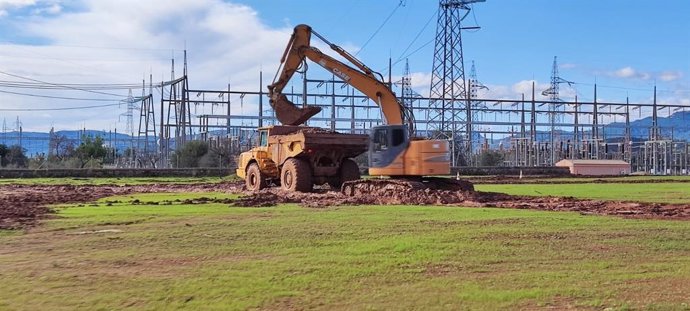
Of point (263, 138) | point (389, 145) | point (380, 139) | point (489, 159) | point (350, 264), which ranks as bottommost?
point (350, 264)

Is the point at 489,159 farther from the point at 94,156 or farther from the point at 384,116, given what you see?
the point at 384,116

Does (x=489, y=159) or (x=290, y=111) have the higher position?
(x=290, y=111)

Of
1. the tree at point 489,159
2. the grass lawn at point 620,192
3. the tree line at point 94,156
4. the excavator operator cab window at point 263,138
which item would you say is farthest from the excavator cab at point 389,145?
the tree at point 489,159

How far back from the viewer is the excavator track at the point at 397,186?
854 inches

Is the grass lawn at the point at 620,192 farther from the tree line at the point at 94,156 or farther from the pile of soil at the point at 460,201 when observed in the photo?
the tree line at the point at 94,156

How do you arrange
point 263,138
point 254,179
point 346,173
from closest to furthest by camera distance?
point 346,173 → point 254,179 → point 263,138

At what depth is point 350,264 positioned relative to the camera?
27.8 feet

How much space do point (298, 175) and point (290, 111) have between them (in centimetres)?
403

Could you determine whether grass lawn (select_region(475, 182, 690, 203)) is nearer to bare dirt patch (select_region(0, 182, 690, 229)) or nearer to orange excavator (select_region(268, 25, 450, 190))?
bare dirt patch (select_region(0, 182, 690, 229))

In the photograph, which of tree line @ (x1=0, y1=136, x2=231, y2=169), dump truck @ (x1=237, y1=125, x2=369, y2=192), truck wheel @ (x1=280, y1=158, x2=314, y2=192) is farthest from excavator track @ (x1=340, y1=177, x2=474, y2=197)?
tree line @ (x1=0, y1=136, x2=231, y2=169)

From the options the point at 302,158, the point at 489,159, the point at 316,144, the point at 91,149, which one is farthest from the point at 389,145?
the point at 489,159

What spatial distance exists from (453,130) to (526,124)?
43.6 ft

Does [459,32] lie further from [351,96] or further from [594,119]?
[594,119]

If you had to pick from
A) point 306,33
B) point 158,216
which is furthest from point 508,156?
point 158,216
